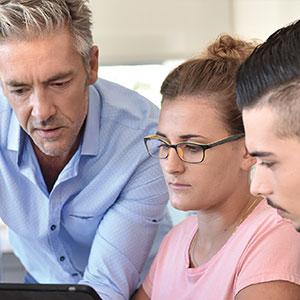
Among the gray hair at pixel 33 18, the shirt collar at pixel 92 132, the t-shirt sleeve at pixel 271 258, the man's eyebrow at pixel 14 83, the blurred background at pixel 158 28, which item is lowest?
the blurred background at pixel 158 28

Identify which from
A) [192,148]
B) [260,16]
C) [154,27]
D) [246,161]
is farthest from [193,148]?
[260,16]

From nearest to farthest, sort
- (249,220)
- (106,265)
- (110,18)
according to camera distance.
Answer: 1. (249,220)
2. (106,265)
3. (110,18)

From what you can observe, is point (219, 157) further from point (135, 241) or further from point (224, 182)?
point (135, 241)

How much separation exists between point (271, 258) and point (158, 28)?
216 centimetres

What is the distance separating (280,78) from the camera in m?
1.07

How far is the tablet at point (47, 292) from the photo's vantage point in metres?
1.15

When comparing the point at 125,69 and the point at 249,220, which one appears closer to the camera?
the point at 249,220

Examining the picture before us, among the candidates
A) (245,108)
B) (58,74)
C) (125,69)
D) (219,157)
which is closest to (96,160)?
(58,74)

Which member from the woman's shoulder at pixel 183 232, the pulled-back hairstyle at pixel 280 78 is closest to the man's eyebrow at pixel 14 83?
the woman's shoulder at pixel 183 232

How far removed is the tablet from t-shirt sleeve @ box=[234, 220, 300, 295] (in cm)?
31

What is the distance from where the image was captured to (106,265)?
5.58 feet

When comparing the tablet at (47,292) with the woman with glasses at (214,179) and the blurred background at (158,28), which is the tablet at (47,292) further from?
the blurred background at (158,28)

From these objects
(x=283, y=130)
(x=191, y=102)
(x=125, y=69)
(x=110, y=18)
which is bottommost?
(x=125, y=69)

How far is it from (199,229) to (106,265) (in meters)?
0.24
